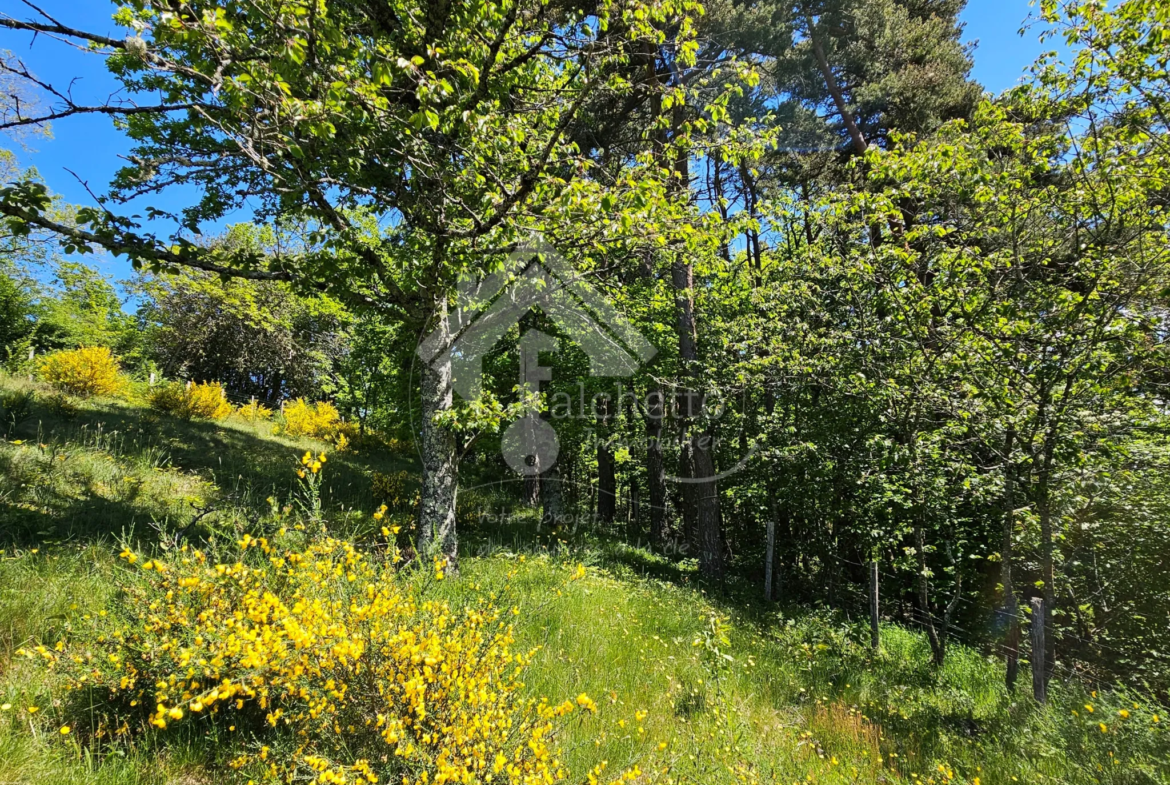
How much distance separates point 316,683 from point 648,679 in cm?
273

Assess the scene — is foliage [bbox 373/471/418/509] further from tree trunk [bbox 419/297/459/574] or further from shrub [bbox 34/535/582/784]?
shrub [bbox 34/535/582/784]

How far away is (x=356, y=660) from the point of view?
2332 millimetres

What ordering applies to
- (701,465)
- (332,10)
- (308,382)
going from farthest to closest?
(308,382)
(701,465)
(332,10)

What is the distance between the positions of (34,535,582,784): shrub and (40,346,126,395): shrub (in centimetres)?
1080

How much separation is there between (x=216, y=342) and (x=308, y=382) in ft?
14.7

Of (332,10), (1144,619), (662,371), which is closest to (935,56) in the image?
(662,371)

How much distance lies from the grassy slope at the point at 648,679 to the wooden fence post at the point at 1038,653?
28cm

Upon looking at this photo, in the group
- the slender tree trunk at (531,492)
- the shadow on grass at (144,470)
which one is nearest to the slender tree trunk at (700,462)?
the slender tree trunk at (531,492)

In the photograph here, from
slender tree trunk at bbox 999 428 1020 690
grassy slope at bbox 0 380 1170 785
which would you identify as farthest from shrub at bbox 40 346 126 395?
slender tree trunk at bbox 999 428 1020 690

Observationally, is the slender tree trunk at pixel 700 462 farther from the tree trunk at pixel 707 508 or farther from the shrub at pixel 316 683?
the shrub at pixel 316 683

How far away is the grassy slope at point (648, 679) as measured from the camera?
272 centimetres

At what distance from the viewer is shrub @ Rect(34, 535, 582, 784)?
6.82 ft

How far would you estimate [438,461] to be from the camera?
547 centimetres

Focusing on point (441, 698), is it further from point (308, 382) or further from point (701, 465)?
point (308, 382)
